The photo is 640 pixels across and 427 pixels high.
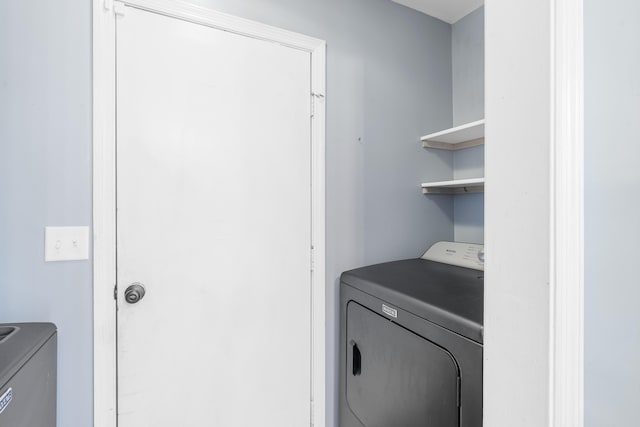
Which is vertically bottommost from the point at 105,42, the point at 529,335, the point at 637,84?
the point at 529,335

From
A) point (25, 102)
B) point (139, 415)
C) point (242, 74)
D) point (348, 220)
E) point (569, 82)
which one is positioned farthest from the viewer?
point (348, 220)

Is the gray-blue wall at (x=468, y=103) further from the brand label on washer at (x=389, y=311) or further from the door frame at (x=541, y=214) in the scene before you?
the door frame at (x=541, y=214)

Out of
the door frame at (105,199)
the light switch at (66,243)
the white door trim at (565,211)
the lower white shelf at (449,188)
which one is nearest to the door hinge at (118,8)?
the door frame at (105,199)

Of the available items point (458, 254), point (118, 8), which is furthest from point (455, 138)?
point (118, 8)

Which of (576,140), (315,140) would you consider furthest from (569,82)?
(315,140)

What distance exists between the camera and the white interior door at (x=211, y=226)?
3.74 feet

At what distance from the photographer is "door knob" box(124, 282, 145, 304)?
1.11 meters

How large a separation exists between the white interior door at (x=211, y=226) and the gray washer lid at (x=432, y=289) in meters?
0.34

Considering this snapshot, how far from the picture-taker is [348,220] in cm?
157

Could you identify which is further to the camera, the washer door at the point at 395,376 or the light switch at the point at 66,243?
the light switch at the point at 66,243

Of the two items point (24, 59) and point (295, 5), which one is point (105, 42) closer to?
point (24, 59)

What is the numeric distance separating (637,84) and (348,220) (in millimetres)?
1149

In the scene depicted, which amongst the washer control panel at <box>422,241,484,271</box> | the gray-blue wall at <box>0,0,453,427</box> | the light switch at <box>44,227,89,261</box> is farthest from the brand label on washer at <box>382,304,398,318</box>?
the light switch at <box>44,227,89,261</box>

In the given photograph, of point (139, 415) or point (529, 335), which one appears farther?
point (139, 415)
